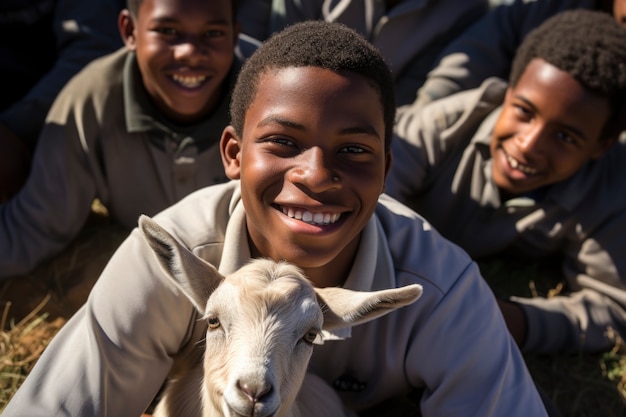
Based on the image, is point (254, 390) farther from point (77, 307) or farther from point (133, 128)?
point (77, 307)

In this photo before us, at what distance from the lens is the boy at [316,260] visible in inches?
95.1

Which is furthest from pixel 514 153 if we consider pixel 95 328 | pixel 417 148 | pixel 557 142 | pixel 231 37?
pixel 95 328

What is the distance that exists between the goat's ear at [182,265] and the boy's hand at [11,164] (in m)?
2.32

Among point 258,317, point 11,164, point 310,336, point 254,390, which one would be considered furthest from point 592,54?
point 11,164

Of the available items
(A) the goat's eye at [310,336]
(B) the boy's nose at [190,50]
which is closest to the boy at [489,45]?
(B) the boy's nose at [190,50]

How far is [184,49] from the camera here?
3729 mm

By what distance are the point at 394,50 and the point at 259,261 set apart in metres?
3.22

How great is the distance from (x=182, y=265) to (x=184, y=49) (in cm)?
183

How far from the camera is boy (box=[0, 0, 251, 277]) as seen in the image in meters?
3.81

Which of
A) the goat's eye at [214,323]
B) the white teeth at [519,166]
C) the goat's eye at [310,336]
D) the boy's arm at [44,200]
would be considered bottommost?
the boy's arm at [44,200]

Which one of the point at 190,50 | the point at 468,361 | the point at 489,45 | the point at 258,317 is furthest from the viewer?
the point at 489,45

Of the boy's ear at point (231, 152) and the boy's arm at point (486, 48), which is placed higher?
the boy's ear at point (231, 152)

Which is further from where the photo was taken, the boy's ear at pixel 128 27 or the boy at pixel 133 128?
the boy's ear at pixel 128 27

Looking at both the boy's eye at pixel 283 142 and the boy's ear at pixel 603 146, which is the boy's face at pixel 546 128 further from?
the boy's eye at pixel 283 142
